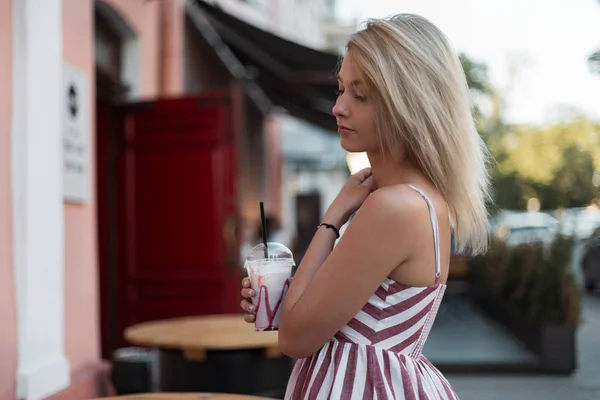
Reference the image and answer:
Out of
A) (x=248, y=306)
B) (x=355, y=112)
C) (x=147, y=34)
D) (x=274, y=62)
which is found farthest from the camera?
(x=274, y=62)

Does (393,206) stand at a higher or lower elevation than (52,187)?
lower

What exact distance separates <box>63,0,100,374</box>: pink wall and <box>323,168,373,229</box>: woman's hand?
2634mm

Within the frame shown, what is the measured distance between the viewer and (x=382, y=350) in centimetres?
154

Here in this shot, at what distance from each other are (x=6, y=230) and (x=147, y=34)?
3927mm

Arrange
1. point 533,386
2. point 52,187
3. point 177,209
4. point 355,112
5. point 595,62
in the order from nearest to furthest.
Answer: point 355,112 → point 52,187 → point 595,62 → point 177,209 → point 533,386

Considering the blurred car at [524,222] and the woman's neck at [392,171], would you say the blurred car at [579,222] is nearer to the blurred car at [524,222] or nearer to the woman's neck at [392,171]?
the blurred car at [524,222]

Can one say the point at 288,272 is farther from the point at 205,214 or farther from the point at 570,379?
the point at 570,379

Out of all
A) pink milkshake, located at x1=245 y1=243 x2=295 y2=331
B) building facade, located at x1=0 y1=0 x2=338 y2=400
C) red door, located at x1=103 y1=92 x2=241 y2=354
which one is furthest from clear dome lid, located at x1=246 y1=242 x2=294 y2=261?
red door, located at x1=103 y1=92 x2=241 y2=354

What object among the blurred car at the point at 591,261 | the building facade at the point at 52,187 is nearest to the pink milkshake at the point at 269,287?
the building facade at the point at 52,187

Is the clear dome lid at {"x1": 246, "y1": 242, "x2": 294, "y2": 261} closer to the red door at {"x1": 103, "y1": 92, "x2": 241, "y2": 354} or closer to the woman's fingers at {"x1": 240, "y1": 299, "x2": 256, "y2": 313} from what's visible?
the woman's fingers at {"x1": 240, "y1": 299, "x2": 256, "y2": 313}

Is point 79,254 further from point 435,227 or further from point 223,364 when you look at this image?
point 435,227

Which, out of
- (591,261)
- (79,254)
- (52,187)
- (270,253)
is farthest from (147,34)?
(591,261)

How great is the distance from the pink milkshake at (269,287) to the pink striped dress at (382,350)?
0.15m

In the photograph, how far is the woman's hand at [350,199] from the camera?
1.64m
